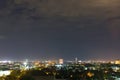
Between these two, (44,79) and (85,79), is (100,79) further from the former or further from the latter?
(44,79)

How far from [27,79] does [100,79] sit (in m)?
10.6

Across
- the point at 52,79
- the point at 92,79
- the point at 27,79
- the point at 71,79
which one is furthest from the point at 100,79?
the point at 27,79

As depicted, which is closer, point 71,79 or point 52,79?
point 52,79

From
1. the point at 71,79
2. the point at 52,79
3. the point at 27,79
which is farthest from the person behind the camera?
the point at 71,79

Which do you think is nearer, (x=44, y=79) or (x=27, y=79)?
(x=27, y=79)

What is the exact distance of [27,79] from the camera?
33.4m

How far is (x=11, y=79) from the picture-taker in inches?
1486

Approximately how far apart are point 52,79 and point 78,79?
373 centimetres

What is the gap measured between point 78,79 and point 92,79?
1.81 metres

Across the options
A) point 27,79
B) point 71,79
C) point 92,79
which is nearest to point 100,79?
point 92,79

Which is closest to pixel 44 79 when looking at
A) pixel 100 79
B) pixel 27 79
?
pixel 27 79

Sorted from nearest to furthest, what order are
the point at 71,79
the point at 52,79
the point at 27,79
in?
the point at 27,79
the point at 52,79
the point at 71,79

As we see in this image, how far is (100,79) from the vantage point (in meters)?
39.2

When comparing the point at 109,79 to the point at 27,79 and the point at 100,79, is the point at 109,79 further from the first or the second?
the point at 27,79
